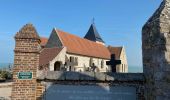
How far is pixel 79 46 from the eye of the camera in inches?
1622

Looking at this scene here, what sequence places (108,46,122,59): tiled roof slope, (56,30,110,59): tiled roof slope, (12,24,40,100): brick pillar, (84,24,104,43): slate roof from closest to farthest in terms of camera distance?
(12,24,40,100): brick pillar → (56,30,110,59): tiled roof slope → (108,46,122,59): tiled roof slope → (84,24,104,43): slate roof

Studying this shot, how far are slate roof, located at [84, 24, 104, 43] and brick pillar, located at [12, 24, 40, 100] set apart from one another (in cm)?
5036

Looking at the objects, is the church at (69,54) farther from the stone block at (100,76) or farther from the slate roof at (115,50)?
the stone block at (100,76)

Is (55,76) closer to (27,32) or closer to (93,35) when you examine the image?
(27,32)

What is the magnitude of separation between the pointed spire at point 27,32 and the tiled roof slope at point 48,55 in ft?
74.2

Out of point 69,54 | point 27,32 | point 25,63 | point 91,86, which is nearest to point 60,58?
point 69,54

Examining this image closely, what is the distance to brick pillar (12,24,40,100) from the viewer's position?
6.25 m

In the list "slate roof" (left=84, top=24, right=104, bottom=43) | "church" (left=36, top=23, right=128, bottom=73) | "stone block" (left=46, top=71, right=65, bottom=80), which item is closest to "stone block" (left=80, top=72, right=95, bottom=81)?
"stone block" (left=46, top=71, right=65, bottom=80)

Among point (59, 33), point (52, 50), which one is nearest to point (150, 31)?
point (52, 50)

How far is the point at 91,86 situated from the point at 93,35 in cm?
5150

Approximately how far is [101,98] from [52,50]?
28358 millimetres

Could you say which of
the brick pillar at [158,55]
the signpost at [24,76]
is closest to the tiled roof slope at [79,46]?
the signpost at [24,76]

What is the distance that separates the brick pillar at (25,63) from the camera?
6.25 m

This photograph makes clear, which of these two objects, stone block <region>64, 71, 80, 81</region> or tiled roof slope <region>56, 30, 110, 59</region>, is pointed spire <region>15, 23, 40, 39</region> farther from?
tiled roof slope <region>56, 30, 110, 59</region>
